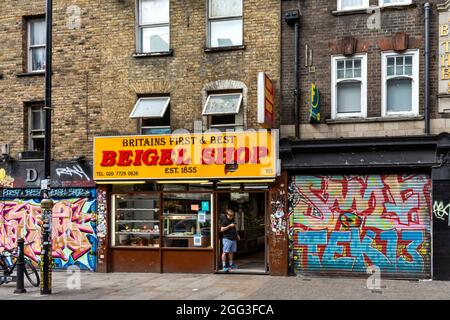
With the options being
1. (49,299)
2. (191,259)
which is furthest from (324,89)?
(49,299)

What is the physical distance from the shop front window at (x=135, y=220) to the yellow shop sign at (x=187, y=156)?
855 mm

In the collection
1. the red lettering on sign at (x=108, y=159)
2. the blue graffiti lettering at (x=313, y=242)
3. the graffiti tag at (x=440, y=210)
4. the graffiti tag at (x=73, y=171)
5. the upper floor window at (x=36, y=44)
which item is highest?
the upper floor window at (x=36, y=44)

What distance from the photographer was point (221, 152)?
573 inches

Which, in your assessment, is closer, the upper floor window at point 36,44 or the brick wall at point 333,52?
the brick wall at point 333,52

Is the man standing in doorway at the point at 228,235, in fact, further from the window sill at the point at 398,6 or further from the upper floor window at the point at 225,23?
the window sill at the point at 398,6

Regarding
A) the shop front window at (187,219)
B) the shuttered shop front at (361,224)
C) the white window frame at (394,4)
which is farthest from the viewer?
the shop front window at (187,219)

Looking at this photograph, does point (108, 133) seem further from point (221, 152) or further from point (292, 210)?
point (292, 210)

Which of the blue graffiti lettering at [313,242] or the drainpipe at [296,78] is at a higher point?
the drainpipe at [296,78]

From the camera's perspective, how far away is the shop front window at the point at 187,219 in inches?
598

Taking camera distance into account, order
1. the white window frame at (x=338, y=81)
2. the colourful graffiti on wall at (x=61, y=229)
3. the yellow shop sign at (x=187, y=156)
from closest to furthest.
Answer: the white window frame at (x=338, y=81) → the yellow shop sign at (x=187, y=156) → the colourful graffiti on wall at (x=61, y=229)

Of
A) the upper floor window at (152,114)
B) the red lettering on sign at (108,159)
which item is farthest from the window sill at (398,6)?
the red lettering on sign at (108,159)

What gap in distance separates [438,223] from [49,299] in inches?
352

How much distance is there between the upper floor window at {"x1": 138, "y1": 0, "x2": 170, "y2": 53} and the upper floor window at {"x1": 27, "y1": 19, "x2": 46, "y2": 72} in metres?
3.23

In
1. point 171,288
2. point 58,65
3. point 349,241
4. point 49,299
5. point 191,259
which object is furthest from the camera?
point 58,65
